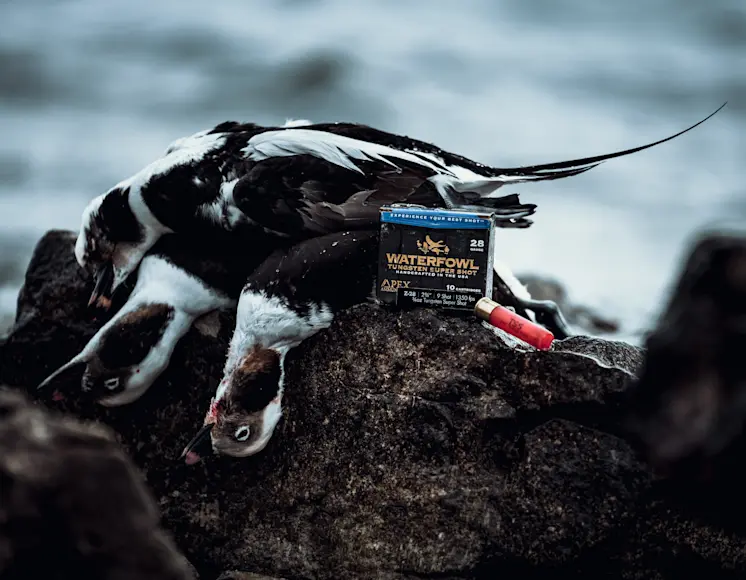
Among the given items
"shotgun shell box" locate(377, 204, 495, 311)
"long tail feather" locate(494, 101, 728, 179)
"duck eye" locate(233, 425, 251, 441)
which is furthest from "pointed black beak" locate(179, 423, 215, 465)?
"long tail feather" locate(494, 101, 728, 179)

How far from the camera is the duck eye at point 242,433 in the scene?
3.47 meters

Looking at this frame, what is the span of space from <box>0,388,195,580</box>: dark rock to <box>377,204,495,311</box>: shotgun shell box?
1.59m

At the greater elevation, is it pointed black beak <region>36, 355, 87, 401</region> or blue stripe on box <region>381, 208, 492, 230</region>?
blue stripe on box <region>381, 208, 492, 230</region>

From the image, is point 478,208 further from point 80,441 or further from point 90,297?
point 80,441

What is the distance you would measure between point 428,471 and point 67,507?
64.2 inches

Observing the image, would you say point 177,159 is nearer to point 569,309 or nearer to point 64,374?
point 64,374

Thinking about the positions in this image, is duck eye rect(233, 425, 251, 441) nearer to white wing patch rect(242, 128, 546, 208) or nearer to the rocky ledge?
the rocky ledge

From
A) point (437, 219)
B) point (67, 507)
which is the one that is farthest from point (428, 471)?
point (67, 507)

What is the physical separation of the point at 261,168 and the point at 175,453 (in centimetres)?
97

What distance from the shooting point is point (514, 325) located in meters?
3.43

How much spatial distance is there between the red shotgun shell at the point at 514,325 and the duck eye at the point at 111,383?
1.18 meters

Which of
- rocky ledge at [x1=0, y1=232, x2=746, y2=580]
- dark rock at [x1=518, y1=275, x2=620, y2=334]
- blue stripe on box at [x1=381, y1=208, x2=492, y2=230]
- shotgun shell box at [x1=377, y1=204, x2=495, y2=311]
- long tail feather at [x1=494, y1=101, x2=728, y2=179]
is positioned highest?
long tail feather at [x1=494, y1=101, x2=728, y2=179]

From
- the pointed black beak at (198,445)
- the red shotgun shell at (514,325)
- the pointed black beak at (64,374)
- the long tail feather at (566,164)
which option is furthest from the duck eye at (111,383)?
the long tail feather at (566,164)

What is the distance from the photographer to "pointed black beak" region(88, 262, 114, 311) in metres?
3.88
